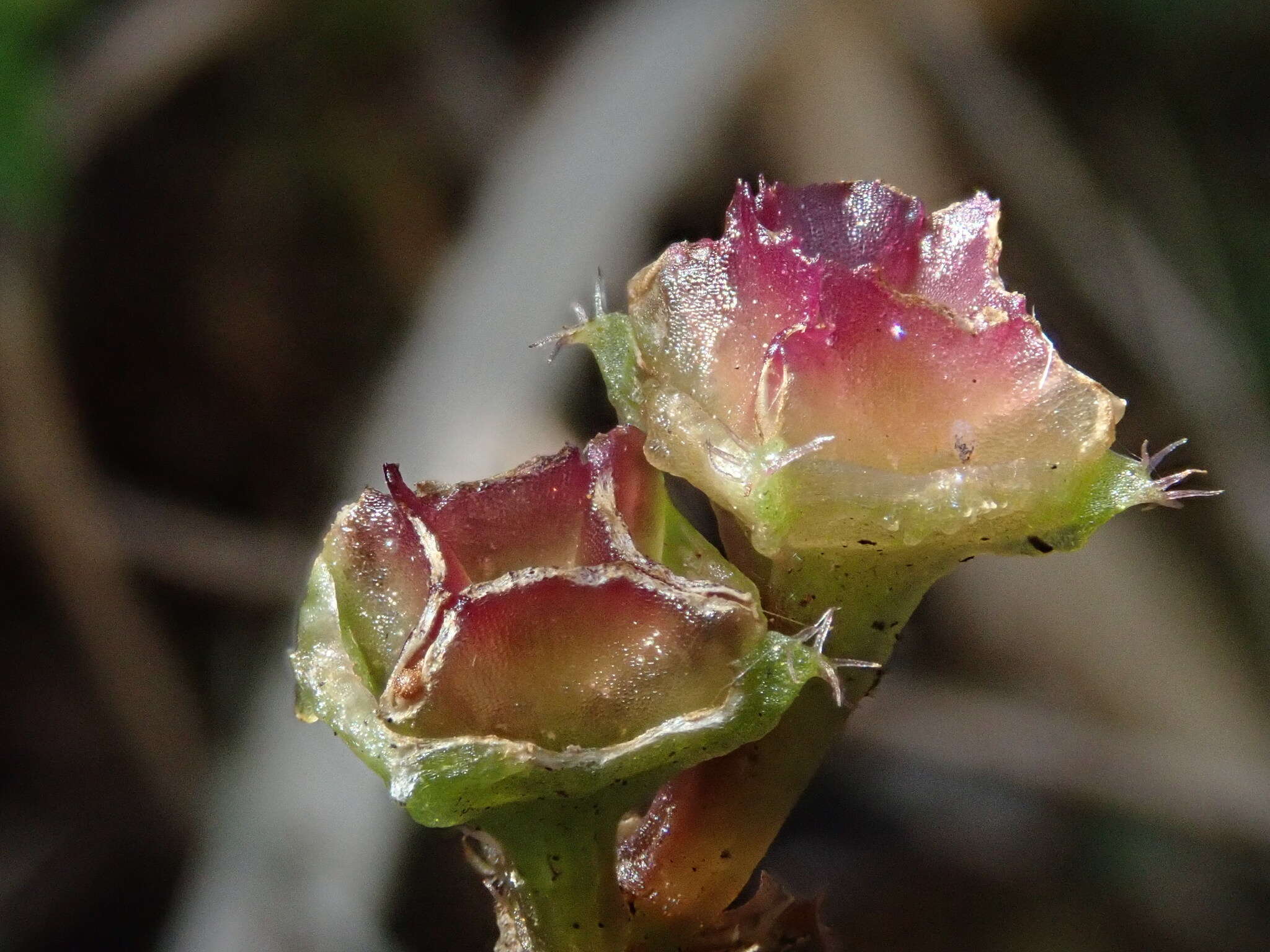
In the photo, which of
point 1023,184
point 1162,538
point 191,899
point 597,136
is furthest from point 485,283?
point 1162,538

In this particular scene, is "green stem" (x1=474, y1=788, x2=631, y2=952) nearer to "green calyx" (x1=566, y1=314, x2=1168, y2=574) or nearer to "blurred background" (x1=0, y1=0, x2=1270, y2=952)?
"green calyx" (x1=566, y1=314, x2=1168, y2=574)

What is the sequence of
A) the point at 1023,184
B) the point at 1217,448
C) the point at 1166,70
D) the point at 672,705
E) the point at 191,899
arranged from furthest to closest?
the point at 1166,70 → the point at 1023,184 → the point at 1217,448 → the point at 191,899 → the point at 672,705

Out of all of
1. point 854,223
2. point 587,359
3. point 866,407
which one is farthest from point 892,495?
point 587,359

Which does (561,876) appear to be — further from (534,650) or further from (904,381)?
(904,381)

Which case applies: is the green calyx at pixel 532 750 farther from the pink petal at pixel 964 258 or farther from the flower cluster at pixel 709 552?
the pink petal at pixel 964 258

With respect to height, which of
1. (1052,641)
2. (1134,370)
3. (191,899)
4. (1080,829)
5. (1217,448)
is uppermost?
(191,899)

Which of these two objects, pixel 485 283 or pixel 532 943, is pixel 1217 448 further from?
pixel 532 943
